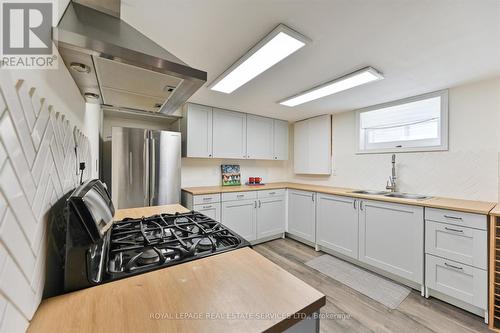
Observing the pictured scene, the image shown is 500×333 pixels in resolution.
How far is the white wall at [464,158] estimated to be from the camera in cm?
204

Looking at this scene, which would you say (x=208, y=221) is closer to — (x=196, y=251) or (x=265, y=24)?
(x=196, y=251)

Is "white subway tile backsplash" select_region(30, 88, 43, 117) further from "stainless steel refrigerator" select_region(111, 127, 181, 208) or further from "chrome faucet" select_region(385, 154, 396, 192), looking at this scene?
"chrome faucet" select_region(385, 154, 396, 192)

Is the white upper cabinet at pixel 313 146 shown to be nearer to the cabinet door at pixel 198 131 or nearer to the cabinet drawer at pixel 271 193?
the cabinet drawer at pixel 271 193

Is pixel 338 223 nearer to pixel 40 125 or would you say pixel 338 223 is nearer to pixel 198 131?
pixel 198 131

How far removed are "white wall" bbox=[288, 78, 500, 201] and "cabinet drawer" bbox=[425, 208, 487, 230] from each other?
620mm

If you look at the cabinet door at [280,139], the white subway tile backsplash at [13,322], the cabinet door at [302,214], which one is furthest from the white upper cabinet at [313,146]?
the white subway tile backsplash at [13,322]

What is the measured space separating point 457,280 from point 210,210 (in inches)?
104

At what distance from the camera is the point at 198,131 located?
9.82 ft

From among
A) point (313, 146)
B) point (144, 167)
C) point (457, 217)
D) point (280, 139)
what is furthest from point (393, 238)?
point (144, 167)

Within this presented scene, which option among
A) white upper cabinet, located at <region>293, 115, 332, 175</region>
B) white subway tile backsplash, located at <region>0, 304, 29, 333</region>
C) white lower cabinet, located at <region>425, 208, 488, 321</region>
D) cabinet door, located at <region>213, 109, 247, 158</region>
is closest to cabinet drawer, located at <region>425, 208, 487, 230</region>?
white lower cabinet, located at <region>425, 208, 488, 321</region>

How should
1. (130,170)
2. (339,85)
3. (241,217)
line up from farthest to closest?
(241,217)
(130,170)
(339,85)

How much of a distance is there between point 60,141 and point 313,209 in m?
3.01

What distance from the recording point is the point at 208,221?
1.26 m

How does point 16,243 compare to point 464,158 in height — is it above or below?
below
